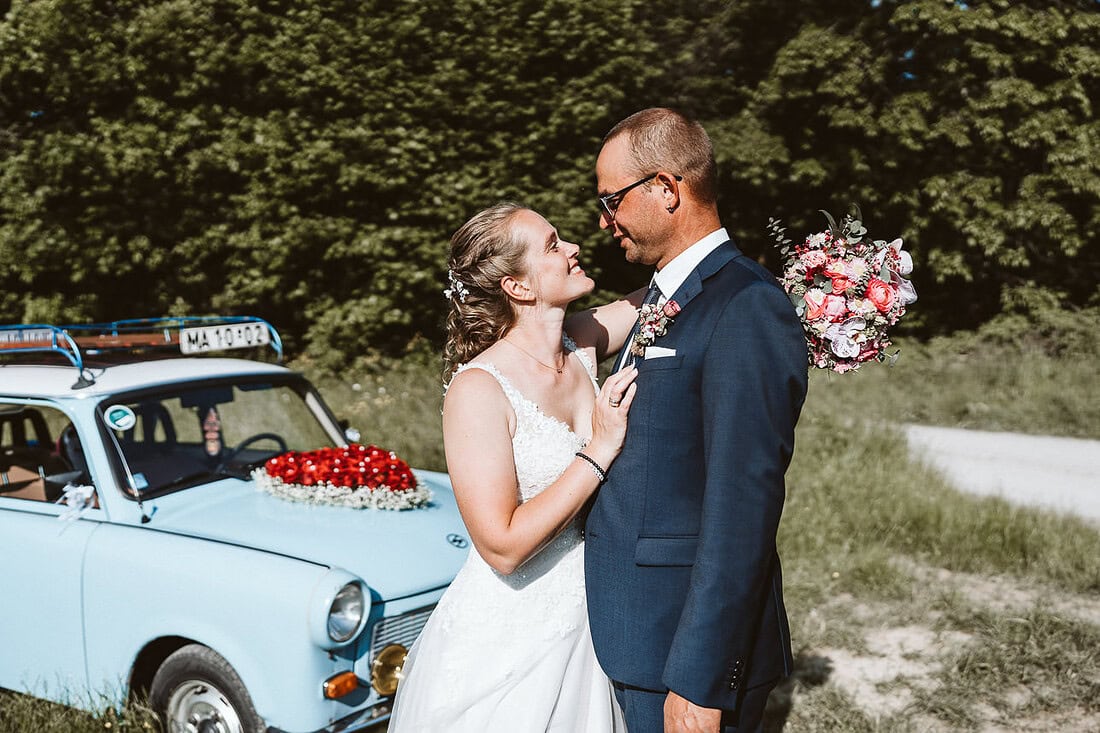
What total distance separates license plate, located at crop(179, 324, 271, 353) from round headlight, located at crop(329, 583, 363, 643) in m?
1.93

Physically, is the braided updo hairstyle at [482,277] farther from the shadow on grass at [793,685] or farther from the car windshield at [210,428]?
the shadow on grass at [793,685]

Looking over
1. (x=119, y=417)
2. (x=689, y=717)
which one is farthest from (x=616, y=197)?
(x=119, y=417)

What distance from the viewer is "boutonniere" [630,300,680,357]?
2.12m

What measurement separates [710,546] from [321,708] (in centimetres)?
204

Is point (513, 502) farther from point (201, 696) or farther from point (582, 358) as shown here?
point (201, 696)

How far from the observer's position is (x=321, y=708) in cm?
334

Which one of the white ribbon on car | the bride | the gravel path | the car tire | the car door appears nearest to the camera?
the bride

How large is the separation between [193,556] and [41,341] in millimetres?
1730

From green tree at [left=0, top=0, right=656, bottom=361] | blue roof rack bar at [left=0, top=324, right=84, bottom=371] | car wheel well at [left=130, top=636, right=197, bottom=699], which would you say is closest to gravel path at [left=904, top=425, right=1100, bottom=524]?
car wheel well at [left=130, top=636, right=197, bottom=699]

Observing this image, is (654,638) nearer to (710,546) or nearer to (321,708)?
(710,546)

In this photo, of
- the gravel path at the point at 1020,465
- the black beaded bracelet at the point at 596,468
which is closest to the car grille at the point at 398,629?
the black beaded bracelet at the point at 596,468

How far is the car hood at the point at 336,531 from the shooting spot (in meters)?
3.68

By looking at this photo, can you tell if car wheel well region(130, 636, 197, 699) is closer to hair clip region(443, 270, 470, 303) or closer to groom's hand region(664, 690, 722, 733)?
hair clip region(443, 270, 470, 303)

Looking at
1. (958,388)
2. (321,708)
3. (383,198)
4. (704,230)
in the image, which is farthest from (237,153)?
(704,230)
